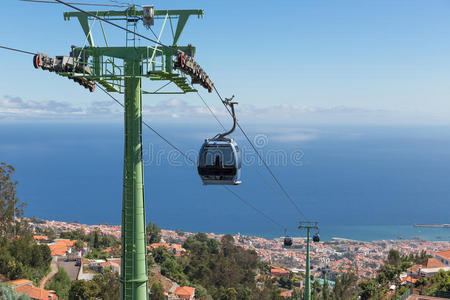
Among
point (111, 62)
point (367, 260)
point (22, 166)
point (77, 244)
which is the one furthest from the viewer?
point (22, 166)

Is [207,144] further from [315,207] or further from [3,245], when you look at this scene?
[315,207]

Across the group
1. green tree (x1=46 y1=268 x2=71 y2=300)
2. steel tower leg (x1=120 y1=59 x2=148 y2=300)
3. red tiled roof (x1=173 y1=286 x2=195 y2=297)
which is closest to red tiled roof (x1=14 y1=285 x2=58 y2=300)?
green tree (x1=46 y1=268 x2=71 y2=300)

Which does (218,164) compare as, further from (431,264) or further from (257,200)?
(257,200)

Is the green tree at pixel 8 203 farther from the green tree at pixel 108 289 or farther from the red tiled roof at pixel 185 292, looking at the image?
the red tiled roof at pixel 185 292

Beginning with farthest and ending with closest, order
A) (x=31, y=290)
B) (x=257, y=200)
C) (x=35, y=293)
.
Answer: (x=257, y=200), (x=31, y=290), (x=35, y=293)

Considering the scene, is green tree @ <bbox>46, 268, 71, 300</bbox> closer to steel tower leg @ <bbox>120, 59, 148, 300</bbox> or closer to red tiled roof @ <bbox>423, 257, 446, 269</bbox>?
steel tower leg @ <bbox>120, 59, 148, 300</bbox>

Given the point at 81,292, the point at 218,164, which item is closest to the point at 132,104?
the point at 218,164

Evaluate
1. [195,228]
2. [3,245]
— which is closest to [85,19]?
[3,245]
